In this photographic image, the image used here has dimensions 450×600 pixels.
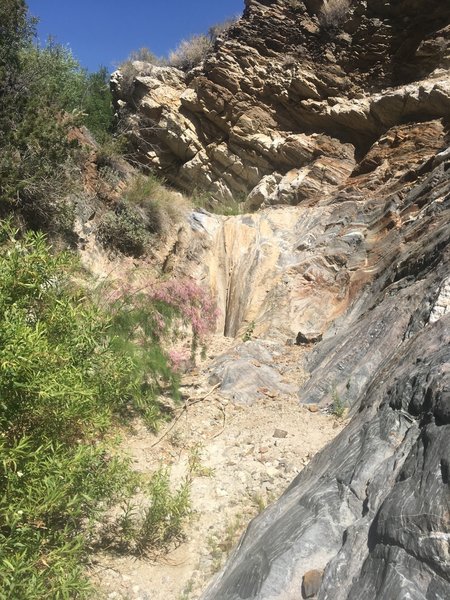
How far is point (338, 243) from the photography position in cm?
977

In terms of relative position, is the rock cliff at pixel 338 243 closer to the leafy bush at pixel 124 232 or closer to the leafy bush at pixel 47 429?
the leafy bush at pixel 124 232

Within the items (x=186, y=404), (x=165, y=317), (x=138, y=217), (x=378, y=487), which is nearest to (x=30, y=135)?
(x=138, y=217)

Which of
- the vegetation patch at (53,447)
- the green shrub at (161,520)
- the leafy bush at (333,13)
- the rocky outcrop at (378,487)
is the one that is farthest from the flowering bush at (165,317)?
the leafy bush at (333,13)

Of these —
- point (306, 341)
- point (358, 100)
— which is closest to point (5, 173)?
point (306, 341)

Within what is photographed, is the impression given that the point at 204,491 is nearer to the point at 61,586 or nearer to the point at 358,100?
the point at 61,586

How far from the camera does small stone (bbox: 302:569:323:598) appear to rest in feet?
9.59

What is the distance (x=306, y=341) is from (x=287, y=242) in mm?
3106

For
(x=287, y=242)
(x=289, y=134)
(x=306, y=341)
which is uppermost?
(x=289, y=134)

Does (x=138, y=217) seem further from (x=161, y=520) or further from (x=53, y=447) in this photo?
(x=53, y=447)

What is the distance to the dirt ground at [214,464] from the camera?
159 inches

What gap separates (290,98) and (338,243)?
5621 millimetres

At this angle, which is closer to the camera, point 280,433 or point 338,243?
point 280,433

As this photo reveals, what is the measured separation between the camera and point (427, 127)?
10938 millimetres

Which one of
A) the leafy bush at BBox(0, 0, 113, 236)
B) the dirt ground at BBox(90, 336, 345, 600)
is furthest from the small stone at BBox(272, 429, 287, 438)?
the leafy bush at BBox(0, 0, 113, 236)
